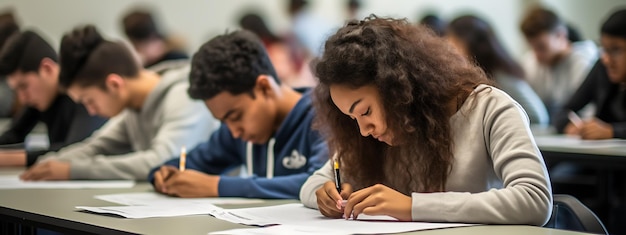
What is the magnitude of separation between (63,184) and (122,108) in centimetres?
53

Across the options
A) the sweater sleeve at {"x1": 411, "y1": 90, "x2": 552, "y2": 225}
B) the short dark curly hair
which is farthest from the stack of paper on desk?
Answer: the sweater sleeve at {"x1": 411, "y1": 90, "x2": 552, "y2": 225}

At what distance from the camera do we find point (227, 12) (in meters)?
7.85

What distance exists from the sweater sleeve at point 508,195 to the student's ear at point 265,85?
34.2 inches

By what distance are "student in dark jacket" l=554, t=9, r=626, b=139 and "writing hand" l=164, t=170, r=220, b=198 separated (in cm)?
167

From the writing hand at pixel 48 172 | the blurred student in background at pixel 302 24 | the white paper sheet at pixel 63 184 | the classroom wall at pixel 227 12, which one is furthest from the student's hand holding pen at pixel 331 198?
the blurred student in background at pixel 302 24

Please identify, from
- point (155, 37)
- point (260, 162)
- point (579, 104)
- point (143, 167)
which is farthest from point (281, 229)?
point (155, 37)

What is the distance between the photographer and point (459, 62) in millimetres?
1963

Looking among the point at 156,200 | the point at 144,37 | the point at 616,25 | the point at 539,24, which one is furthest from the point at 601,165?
the point at 144,37

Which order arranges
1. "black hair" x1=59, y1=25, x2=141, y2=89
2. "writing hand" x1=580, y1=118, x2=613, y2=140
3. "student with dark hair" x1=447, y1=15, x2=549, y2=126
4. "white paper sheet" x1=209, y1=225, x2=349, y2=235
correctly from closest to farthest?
"white paper sheet" x1=209, y1=225, x2=349, y2=235, "black hair" x1=59, y1=25, x2=141, y2=89, "writing hand" x1=580, y1=118, x2=613, y2=140, "student with dark hair" x1=447, y1=15, x2=549, y2=126

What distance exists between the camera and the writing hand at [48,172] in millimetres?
2910

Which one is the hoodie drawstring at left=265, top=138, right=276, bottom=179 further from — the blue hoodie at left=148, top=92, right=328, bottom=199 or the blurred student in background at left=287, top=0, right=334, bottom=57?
the blurred student in background at left=287, top=0, right=334, bottom=57

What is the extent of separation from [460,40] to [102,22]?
322cm

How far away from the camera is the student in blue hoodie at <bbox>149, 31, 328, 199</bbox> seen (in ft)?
7.96

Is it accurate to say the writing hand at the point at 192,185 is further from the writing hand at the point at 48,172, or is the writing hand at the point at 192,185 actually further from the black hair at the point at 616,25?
the black hair at the point at 616,25
